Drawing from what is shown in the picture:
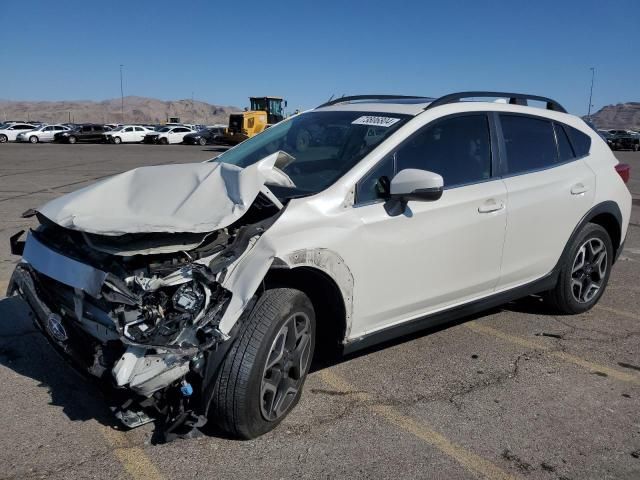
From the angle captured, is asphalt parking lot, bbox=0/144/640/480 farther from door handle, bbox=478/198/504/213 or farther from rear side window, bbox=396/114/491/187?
rear side window, bbox=396/114/491/187

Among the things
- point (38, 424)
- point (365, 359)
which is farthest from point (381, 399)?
point (38, 424)

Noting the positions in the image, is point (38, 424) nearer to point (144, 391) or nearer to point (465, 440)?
point (144, 391)

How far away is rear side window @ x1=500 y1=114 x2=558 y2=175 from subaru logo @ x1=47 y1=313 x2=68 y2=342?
316cm

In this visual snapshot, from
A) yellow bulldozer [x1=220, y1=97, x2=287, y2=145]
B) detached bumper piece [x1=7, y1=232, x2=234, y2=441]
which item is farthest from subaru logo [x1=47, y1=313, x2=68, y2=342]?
yellow bulldozer [x1=220, y1=97, x2=287, y2=145]

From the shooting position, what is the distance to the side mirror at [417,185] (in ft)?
11.1

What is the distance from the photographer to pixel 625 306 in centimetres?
556

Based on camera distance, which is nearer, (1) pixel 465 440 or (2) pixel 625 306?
(1) pixel 465 440

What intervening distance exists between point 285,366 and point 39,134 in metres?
45.9

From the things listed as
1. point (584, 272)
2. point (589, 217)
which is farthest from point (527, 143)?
point (584, 272)

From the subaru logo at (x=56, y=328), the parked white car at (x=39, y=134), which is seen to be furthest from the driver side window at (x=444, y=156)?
the parked white car at (x=39, y=134)

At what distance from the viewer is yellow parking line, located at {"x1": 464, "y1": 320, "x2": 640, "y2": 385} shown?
406 centimetres

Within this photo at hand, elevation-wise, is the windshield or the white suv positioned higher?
the windshield

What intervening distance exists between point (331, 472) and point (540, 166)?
9.69ft

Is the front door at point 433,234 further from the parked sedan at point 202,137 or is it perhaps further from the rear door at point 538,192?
the parked sedan at point 202,137
